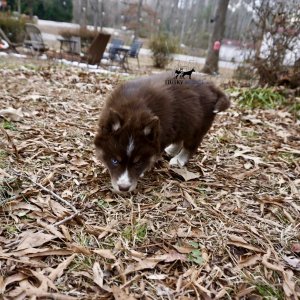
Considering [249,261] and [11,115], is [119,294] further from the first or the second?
[11,115]

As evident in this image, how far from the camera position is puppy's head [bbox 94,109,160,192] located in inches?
122

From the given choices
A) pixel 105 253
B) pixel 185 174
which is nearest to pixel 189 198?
pixel 185 174

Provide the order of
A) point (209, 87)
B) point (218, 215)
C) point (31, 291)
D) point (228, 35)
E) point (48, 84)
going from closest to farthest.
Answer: point (31, 291) → point (218, 215) → point (209, 87) → point (48, 84) → point (228, 35)

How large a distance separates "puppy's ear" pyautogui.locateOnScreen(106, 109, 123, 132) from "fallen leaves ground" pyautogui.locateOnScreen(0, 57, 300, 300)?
0.63 meters

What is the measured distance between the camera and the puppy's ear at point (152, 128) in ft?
10.1

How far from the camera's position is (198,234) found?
9.30ft

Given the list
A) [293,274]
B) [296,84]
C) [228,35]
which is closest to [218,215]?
[293,274]

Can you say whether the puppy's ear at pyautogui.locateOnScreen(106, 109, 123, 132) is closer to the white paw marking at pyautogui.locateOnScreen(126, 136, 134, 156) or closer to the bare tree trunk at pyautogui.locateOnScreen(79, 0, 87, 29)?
the white paw marking at pyautogui.locateOnScreen(126, 136, 134, 156)

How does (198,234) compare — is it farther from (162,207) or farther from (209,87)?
(209,87)

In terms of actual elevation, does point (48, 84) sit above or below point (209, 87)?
below

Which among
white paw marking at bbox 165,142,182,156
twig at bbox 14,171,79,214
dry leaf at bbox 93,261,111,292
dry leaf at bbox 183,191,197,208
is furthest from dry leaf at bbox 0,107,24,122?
dry leaf at bbox 93,261,111,292

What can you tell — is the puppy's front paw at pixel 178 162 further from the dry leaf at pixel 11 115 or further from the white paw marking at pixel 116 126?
→ the dry leaf at pixel 11 115

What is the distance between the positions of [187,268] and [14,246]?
4.10ft

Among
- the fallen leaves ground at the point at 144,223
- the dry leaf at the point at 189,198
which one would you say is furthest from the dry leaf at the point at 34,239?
the dry leaf at the point at 189,198
